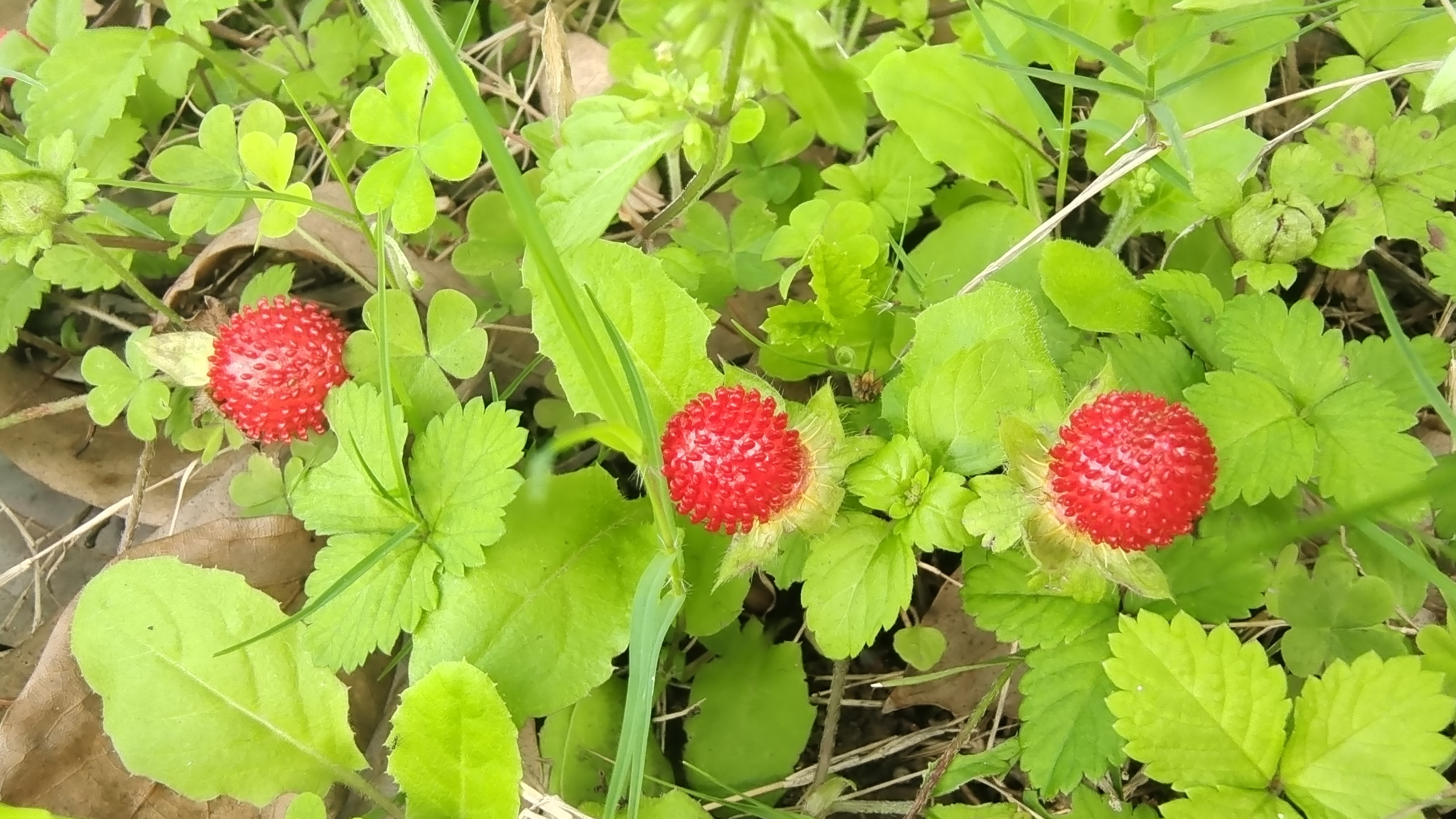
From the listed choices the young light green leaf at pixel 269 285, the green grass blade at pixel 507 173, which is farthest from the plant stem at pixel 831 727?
the young light green leaf at pixel 269 285

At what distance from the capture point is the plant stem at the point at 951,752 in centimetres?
160

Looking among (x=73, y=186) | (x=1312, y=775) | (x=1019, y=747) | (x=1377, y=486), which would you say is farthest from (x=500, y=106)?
(x=1312, y=775)

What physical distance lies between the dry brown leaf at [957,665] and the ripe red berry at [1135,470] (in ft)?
1.91

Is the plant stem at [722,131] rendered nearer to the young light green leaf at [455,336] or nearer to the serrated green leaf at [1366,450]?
the young light green leaf at [455,336]

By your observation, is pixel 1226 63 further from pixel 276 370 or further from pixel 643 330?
pixel 276 370

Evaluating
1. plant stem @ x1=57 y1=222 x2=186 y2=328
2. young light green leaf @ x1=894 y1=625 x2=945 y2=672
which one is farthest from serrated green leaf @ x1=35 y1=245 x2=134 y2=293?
young light green leaf @ x1=894 y1=625 x2=945 y2=672

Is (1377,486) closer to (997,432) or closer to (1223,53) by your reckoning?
(997,432)

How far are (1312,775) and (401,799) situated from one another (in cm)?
142

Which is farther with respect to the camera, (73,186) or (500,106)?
(500,106)

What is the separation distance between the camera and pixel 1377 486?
1373 millimetres

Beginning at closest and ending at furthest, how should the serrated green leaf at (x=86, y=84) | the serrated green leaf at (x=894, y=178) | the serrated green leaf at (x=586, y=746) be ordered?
1. the serrated green leaf at (x=586, y=746)
2. the serrated green leaf at (x=894, y=178)
3. the serrated green leaf at (x=86, y=84)

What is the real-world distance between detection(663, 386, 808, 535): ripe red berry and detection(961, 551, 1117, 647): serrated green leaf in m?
0.38

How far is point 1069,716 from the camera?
1.43 m

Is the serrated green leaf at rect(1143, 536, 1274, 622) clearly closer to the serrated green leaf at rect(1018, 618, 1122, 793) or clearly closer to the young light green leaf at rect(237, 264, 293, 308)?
the serrated green leaf at rect(1018, 618, 1122, 793)
